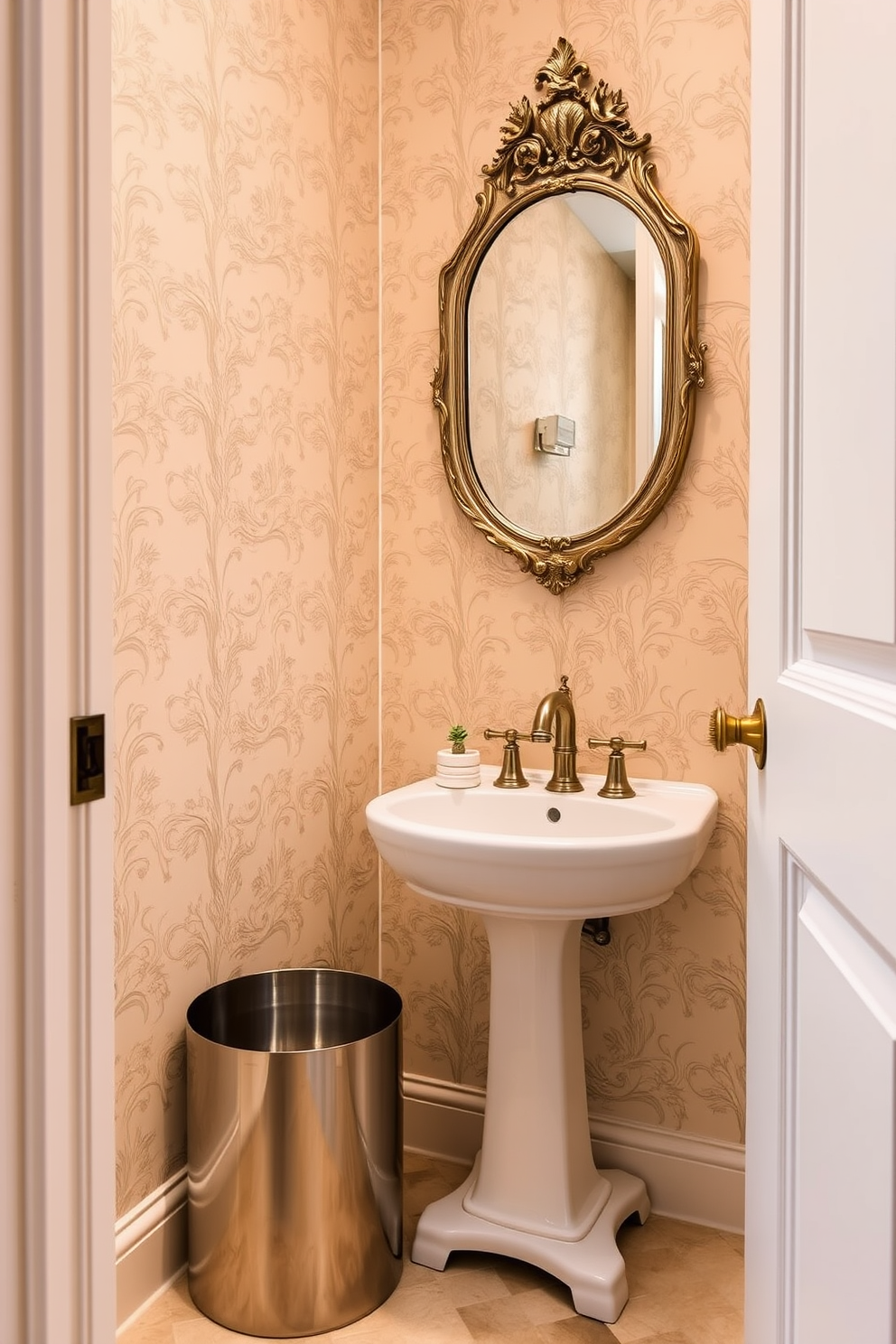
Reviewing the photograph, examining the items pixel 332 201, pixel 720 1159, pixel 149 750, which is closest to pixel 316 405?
pixel 332 201

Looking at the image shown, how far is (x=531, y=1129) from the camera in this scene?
1682 mm

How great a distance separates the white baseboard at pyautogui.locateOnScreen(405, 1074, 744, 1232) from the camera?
6.05 feet

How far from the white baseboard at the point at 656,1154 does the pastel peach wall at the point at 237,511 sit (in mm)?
349

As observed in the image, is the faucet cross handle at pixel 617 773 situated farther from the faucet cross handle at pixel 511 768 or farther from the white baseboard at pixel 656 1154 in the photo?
the white baseboard at pixel 656 1154

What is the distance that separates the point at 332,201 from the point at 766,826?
1.60m

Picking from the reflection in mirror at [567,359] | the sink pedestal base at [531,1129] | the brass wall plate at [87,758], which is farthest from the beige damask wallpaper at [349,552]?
the brass wall plate at [87,758]

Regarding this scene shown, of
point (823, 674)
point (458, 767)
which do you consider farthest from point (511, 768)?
point (823, 674)

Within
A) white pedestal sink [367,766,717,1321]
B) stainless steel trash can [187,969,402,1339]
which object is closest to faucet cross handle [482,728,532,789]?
white pedestal sink [367,766,717,1321]

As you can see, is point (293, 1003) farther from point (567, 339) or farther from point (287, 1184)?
point (567, 339)

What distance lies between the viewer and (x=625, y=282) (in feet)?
6.18

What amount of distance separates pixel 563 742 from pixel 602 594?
301 millimetres

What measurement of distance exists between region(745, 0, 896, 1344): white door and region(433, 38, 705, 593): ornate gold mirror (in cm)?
94

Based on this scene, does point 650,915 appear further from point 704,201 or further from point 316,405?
point 704,201

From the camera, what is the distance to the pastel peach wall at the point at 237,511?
1.52 m
